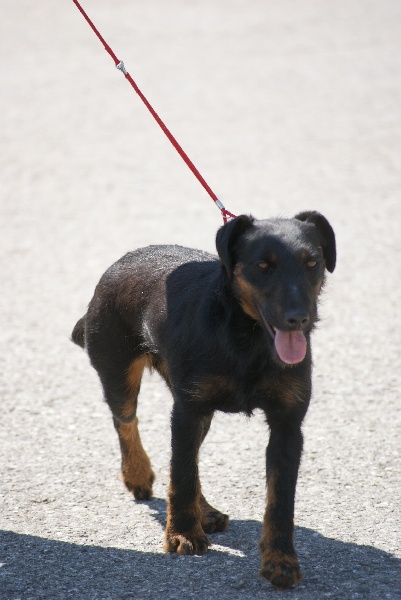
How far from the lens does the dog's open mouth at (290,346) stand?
4.32m

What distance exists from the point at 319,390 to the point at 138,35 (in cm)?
1660

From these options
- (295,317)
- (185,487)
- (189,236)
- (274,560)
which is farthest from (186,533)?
(189,236)

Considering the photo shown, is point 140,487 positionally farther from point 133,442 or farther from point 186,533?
point 186,533

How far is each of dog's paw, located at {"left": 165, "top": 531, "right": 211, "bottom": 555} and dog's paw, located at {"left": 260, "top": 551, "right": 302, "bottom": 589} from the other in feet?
1.49

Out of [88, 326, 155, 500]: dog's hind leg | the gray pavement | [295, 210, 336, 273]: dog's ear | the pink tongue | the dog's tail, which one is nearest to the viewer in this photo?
the pink tongue

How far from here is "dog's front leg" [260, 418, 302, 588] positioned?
440 cm

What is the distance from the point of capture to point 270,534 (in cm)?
450

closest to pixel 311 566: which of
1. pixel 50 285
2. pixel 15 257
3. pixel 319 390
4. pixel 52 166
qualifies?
pixel 319 390

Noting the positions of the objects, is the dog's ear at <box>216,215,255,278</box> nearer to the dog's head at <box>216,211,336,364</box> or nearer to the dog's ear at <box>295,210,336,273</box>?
the dog's head at <box>216,211,336,364</box>

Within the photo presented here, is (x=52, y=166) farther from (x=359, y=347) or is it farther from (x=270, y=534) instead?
(x=270, y=534)

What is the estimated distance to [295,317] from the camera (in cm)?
415

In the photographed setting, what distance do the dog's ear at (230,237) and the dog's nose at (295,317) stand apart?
19.5 inches

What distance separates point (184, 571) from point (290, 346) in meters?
1.22

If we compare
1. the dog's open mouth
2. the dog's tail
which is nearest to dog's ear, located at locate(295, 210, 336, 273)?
the dog's open mouth
